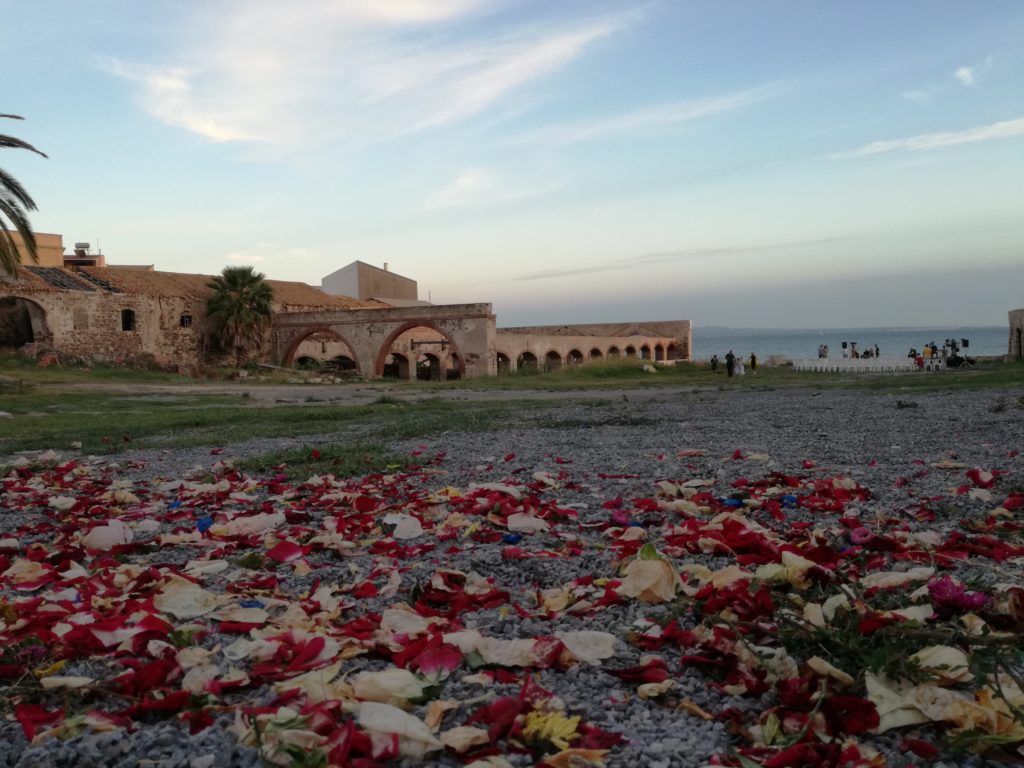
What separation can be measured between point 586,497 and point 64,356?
1316 inches

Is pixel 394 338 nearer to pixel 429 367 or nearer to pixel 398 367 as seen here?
pixel 398 367

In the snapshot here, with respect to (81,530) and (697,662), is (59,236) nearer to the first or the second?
(81,530)

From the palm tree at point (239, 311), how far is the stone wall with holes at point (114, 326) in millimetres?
1107

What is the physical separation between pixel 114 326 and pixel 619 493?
1367 inches

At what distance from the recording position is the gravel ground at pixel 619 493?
219 centimetres

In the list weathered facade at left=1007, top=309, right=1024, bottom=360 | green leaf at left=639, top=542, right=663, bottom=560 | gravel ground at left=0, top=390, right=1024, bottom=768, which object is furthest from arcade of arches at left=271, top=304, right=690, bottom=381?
green leaf at left=639, top=542, right=663, bottom=560

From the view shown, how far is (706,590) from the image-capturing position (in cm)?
326

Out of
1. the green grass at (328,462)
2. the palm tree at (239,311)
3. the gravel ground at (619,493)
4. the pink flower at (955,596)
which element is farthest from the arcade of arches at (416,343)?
the pink flower at (955,596)

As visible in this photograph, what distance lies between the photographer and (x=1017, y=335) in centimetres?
3225

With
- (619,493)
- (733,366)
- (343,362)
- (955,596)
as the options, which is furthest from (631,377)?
(955,596)

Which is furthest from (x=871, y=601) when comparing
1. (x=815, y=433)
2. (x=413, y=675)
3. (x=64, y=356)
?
(x=64, y=356)

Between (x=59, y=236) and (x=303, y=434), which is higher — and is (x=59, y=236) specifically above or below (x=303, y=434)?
above

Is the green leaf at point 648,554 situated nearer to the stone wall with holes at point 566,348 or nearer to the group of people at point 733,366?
the group of people at point 733,366

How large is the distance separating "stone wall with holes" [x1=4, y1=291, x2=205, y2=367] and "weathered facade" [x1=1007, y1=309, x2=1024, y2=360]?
3738cm
